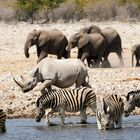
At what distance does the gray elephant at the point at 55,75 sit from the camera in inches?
733

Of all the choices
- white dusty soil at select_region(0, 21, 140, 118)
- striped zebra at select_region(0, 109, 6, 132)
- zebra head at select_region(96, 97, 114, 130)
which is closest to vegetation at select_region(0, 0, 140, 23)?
white dusty soil at select_region(0, 21, 140, 118)

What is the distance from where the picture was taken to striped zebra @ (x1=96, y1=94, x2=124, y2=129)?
15.6 m

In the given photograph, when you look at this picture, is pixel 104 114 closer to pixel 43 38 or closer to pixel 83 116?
pixel 83 116

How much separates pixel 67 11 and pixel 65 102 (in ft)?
114

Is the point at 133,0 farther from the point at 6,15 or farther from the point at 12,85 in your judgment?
the point at 12,85

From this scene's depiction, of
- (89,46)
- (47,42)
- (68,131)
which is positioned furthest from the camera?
(89,46)

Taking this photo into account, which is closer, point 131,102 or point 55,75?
point 131,102

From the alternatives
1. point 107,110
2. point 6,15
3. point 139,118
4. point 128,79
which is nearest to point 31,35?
point 128,79

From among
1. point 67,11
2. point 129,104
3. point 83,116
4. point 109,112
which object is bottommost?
point 67,11

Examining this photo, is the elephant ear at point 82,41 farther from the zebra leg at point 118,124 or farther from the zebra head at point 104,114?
the zebra head at point 104,114

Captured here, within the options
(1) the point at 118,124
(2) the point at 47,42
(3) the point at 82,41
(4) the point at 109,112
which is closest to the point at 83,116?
(1) the point at 118,124

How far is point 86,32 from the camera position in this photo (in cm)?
2992

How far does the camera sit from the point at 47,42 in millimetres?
27359

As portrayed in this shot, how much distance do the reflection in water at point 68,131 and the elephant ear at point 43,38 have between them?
9.54 m
